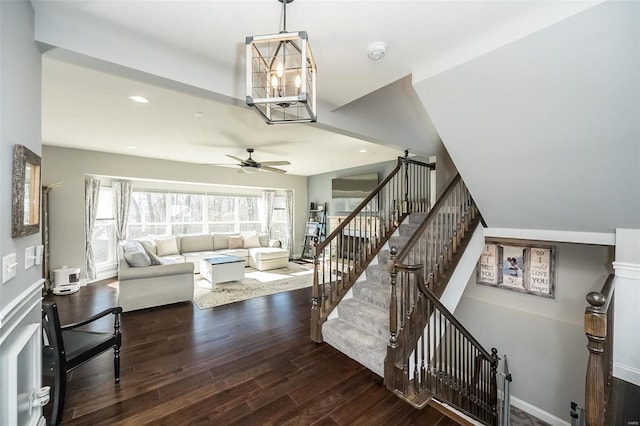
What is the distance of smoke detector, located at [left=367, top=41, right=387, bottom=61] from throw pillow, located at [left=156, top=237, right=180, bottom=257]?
639 cm

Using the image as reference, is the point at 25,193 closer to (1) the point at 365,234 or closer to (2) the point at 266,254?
(1) the point at 365,234

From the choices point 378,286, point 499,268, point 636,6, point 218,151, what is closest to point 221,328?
point 378,286

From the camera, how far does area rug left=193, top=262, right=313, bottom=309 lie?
14.6ft

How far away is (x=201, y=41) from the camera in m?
1.86

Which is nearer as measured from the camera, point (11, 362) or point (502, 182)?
point (11, 362)

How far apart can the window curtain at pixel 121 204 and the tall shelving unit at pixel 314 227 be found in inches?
192

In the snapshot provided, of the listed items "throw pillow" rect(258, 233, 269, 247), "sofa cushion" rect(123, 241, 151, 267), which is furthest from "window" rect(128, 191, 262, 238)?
"sofa cushion" rect(123, 241, 151, 267)

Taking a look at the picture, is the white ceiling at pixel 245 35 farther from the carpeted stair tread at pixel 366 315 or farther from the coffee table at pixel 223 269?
the coffee table at pixel 223 269

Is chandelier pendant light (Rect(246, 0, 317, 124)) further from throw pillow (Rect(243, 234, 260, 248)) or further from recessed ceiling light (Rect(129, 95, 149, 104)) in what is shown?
throw pillow (Rect(243, 234, 260, 248))

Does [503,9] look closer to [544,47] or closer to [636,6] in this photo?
[544,47]

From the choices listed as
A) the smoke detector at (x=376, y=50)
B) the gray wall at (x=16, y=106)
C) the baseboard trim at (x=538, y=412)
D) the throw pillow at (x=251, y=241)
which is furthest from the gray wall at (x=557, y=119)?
the throw pillow at (x=251, y=241)

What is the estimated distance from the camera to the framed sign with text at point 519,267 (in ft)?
13.6

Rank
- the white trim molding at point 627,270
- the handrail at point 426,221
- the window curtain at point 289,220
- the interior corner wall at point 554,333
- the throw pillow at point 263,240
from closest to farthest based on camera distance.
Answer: the white trim molding at point 627,270 < the handrail at point 426,221 < the interior corner wall at point 554,333 < the throw pillow at point 263,240 < the window curtain at point 289,220

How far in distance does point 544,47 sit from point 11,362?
3372 millimetres
